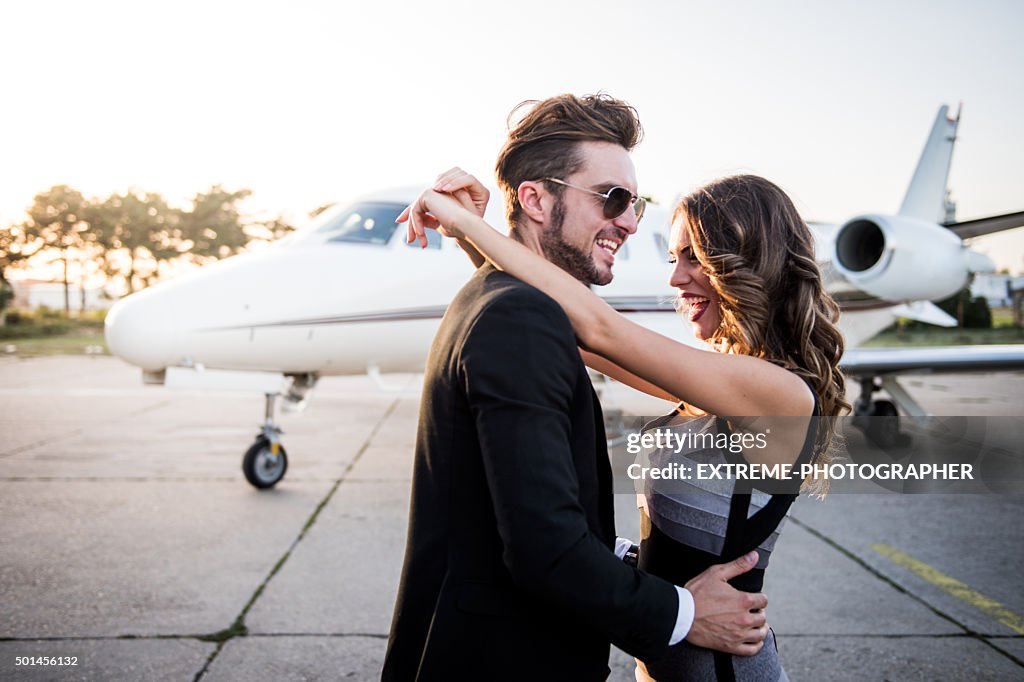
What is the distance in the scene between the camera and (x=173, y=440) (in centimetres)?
827

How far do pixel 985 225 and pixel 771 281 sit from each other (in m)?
9.25

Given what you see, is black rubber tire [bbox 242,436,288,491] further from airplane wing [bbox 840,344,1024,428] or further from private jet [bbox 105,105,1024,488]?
airplane wing [bbox 840,344,1024,428]

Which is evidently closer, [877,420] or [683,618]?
[683,618]

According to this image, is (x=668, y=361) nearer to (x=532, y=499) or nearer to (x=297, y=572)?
(x=532, y=499)

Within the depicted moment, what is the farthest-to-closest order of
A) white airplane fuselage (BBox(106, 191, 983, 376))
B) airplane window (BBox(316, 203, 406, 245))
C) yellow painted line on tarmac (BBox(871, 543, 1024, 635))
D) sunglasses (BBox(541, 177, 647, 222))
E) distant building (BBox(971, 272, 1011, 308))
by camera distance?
1. distant building (BBox(971, 272, 1011, 308))
2. airplane window (BBox(316, 203, 406, 245))
3. white airplane fuselage (BBox(106, 191, 983, 376))
4. yellow painted line on tarmac (BBox(871, 543, 1024, 635))
5. sunglasses (BBox(541, 177, 647, 222))

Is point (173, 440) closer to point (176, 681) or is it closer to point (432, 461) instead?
point (176, 681)

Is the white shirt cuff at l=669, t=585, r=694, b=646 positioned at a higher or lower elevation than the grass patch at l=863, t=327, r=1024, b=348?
higher

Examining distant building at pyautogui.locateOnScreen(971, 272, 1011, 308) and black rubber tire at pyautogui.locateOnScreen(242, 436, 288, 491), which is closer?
black rubber tire at pyautogui.locateOnScreen(242, 436, 288, 491)

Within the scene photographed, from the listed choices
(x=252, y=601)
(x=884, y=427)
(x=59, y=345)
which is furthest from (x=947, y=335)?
(x=252, y=601)

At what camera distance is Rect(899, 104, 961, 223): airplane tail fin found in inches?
436

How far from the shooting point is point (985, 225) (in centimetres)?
898

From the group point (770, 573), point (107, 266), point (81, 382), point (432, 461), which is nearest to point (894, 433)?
point (770, 573)

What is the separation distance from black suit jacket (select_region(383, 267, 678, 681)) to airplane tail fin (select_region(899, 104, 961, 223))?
11.6m

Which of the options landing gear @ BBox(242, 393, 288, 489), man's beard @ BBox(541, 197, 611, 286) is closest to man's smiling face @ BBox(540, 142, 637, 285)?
man's beard @ BBox(541, 197, 611, 286)
